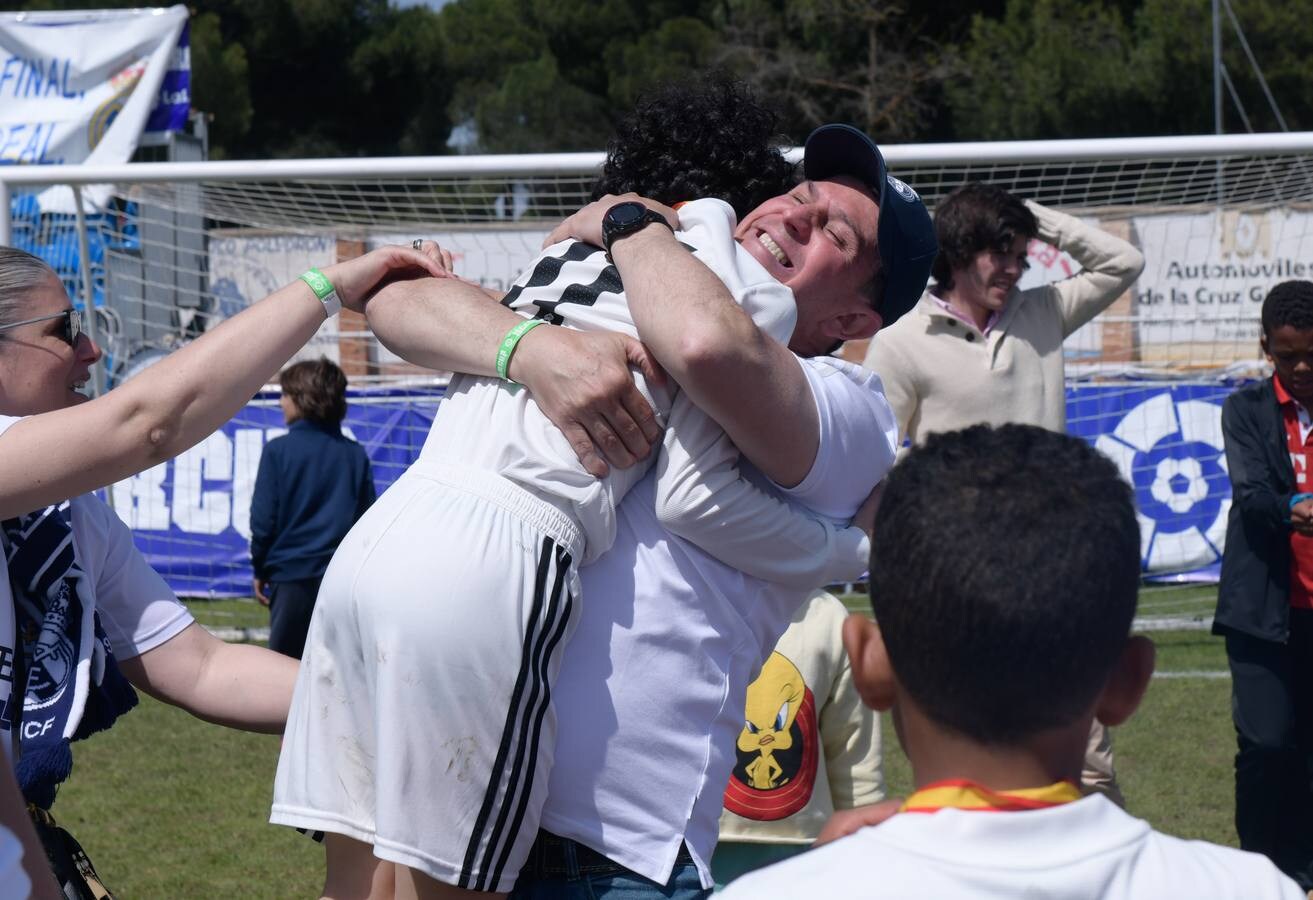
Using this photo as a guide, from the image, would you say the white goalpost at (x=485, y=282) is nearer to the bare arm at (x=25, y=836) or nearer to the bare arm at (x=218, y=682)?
the bare arm at (x=218, y=682)

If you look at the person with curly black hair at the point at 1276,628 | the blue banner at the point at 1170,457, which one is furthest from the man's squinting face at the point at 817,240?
the blue banner at the point at 1170,457

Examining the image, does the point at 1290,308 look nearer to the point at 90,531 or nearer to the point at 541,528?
the point at 541,528

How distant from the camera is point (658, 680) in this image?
5.76 ft

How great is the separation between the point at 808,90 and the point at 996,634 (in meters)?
A: 21.8

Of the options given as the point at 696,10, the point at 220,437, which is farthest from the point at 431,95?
the point at 220,437

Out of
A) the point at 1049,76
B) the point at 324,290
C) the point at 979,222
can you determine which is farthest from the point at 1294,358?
the point at 1049,76

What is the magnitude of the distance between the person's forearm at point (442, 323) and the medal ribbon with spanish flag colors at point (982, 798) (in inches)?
32.7

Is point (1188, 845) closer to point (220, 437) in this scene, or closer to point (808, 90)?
point (220, 437)

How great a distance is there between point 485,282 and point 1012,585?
9.57 meters

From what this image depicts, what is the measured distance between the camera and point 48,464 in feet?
5.90

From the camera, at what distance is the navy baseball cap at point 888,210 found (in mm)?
1977

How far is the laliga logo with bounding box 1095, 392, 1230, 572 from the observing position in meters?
9.01

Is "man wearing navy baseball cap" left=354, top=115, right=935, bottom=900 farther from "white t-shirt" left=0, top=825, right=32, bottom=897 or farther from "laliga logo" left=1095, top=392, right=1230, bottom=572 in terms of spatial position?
"laliga logo" left=1095, top=392, right=1230, bottom=572

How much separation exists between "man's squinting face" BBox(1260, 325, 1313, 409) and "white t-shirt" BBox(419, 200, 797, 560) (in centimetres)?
329
